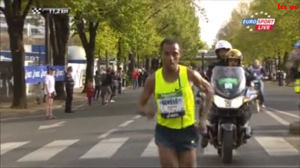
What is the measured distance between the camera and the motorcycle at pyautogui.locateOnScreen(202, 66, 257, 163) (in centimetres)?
1142

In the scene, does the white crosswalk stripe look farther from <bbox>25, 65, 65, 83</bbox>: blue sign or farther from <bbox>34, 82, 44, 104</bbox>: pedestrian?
<bbox>25, 65, 65, 83</bbox>: blue sign

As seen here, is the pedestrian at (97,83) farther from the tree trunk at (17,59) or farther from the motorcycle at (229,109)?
the motorcycle at (229,109)

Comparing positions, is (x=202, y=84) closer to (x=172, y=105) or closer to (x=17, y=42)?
(x=172, y=105)

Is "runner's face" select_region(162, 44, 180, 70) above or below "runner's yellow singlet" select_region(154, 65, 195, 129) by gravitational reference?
above

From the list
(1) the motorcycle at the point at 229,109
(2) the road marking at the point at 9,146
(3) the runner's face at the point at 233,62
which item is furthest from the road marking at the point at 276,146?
(2) the road marking at the point at 9,146

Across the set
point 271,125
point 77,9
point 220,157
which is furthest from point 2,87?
point 220,157

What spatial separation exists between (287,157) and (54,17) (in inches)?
1078

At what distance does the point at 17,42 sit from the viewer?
3027 cm

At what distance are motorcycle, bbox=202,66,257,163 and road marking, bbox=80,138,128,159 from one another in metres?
2.52

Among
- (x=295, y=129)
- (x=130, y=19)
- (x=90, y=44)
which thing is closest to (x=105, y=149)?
(x=295, y=129)

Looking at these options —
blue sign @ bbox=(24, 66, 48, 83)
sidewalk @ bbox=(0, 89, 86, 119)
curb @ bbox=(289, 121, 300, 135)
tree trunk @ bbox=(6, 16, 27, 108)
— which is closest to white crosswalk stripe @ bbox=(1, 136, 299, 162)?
curb @ bbox=(289, 121, 300, 135)

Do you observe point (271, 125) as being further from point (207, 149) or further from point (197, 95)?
point (197, 95)

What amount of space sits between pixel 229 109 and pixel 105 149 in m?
3.73

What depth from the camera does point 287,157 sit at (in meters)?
12.3
